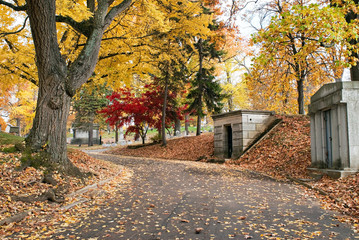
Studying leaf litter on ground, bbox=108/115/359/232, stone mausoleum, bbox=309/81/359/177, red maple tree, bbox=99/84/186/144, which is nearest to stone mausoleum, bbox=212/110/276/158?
leaf litter on ground, bbox=108/115/359/232

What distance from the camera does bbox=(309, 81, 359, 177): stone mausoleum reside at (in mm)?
7066

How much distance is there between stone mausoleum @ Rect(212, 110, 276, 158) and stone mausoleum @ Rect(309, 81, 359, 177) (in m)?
4.86

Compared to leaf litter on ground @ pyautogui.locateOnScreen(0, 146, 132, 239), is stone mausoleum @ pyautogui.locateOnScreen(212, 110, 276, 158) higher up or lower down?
higher up

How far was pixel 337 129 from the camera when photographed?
7.42 metres

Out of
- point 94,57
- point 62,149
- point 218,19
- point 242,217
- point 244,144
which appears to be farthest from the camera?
point 218,19

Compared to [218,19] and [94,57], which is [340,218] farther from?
[218,19]

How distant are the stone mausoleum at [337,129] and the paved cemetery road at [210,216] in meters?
1.62

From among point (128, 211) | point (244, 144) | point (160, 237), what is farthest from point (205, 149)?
point (160, 237)

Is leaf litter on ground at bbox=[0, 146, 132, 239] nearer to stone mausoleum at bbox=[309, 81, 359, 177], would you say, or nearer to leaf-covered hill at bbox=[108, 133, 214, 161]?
stone mausoleum at bbox=[309, 81, 359, 177]

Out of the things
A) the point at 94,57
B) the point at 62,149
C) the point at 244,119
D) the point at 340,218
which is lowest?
the point at 340,218

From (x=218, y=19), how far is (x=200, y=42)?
244cm

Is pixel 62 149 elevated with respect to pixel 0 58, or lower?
lower

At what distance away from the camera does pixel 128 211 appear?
4.73 m

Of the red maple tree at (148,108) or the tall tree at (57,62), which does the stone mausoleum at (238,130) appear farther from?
the red maple tree at (148,108)
